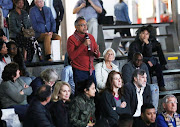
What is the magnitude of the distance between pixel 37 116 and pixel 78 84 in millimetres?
1745

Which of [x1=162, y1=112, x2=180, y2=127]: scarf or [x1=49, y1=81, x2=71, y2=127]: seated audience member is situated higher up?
[x1=49, y1=81, x2=71, y2=127]: seated audience member

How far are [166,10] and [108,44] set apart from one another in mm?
2023

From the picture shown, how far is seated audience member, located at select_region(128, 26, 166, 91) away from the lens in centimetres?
884

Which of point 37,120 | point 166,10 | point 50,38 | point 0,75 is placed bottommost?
point 37,120

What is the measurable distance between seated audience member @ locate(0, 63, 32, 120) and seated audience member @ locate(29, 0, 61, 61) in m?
2.34

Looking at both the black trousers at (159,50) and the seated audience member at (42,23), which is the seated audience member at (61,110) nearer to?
the seated audience member at (42,23)

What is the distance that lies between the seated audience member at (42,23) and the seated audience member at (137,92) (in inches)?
87.9

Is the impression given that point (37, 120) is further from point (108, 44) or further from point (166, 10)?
point (166, 10)

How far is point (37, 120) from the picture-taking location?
18.9ft

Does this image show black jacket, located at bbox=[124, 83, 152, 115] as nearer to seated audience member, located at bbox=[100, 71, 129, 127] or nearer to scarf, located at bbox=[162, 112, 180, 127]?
seated audience member, located at bbox=[100, 71, 129, 127]

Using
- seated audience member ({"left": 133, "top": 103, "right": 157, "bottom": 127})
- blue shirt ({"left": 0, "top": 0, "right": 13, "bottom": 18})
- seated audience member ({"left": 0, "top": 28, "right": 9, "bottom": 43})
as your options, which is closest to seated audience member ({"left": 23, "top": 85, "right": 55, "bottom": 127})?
seated audience member ({"left": 133, "top": 103, "right": 157, "bottom": 127})

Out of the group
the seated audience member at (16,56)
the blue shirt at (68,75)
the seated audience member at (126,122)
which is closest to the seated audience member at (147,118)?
the seated audience member at (126,122)

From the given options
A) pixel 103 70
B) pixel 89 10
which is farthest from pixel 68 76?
pixel 89 10

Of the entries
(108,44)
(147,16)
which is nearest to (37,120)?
(108,44)
